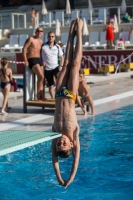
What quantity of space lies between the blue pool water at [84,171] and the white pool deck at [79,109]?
1.95 feet

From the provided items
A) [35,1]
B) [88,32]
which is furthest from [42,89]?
[35,1]

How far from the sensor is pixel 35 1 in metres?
36.9

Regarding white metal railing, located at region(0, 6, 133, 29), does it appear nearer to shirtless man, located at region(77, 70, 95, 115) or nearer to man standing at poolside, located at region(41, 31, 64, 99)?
man standing at poolside, located at region(41, 31, 64, 99)

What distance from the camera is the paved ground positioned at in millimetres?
10859

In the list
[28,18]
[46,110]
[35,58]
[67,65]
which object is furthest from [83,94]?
[28,18]

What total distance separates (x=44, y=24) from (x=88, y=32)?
104 inches

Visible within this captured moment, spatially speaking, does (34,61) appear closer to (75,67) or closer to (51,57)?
(51,57)

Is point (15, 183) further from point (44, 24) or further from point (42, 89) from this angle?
point (44, 24)

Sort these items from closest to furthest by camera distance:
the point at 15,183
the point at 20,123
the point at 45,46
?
1. the point at 15,183
2. the point at 20,123
3. the point at 45,46

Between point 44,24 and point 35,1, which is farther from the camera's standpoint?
point 35,1

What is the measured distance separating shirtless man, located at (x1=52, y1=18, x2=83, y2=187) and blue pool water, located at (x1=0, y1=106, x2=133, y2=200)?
0.57 metres

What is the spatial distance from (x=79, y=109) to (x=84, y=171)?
508cm

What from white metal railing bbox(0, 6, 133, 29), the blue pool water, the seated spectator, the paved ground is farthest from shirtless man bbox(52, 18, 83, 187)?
white metal railing bbox(0, 6, 133, 29)

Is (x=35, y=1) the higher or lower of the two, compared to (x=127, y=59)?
higher
